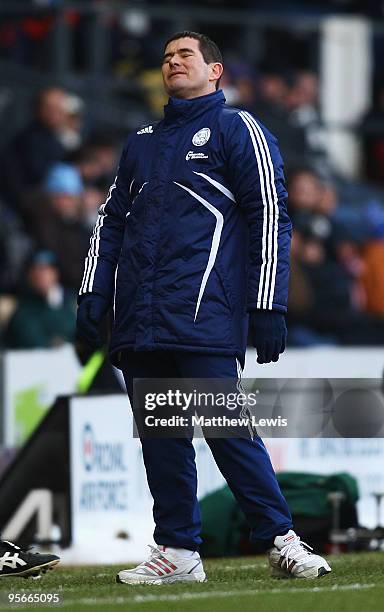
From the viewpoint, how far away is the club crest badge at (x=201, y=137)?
6.86 metres

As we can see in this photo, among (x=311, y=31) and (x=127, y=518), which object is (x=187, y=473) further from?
(x=311, y=31)

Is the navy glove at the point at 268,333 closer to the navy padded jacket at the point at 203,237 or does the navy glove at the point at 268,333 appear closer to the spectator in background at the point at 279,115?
the navy padded jacket at the point at 203,237

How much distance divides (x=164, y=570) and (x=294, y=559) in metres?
0.53

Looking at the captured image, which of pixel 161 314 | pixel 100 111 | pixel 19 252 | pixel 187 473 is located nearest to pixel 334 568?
pixel 187 473

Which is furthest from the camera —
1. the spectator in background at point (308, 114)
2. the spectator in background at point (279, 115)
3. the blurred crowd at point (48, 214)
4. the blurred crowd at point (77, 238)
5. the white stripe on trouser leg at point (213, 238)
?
the spectator in background at point (308, 114)

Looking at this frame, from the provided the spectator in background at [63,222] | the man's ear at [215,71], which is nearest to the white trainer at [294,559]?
the man's ear at [215,71]

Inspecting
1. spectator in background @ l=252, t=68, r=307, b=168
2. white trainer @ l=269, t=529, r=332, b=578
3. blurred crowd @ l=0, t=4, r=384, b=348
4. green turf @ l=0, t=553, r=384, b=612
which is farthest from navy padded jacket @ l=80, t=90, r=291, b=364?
spectator in background @ l=252, t=68, r=307, b=168

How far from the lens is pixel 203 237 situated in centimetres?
676

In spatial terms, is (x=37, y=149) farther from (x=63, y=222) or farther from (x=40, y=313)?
(x=40, y=313)

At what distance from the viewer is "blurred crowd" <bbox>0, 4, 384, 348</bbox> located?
43.2 feet

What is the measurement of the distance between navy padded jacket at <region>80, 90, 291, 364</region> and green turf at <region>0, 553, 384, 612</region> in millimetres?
902

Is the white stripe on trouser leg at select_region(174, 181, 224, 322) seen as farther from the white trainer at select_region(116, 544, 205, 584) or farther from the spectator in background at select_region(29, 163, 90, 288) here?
the spectator in background at select_region(29, 163, 90, 288)

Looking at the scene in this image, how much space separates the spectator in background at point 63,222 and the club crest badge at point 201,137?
6756mm

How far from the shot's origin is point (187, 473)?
22.7 ft
